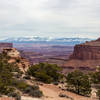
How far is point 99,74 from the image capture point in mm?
33781

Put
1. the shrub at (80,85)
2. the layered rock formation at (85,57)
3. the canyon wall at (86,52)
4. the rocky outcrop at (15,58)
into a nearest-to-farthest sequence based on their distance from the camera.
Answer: the shrub at (80,85) → the rocky outcrop at (15,58) → the layered rock formation at (85,57) → the canyon wall at (86,52)

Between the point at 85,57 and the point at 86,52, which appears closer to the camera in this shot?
the point at 85,57

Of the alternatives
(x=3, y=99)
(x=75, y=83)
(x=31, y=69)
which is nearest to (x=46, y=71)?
(x=31, y=69)

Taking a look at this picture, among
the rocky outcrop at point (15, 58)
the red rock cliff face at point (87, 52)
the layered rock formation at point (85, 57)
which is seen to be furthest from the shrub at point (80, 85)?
the red rock cliff face at point (87, 52)

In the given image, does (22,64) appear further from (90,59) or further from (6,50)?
(90,59)

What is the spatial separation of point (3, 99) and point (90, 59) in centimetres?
8686

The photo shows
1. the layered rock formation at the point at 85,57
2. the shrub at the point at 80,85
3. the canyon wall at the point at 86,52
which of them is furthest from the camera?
the canyon wall at the point at 86,52

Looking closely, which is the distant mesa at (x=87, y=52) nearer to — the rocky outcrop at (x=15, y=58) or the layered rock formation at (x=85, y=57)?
the layered rock formation at (x=85, y=57)

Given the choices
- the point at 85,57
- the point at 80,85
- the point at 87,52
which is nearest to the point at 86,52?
the point at 87,52

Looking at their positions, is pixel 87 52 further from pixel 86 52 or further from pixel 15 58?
pixel 15 58

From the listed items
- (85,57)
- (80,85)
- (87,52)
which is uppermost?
(87,52)

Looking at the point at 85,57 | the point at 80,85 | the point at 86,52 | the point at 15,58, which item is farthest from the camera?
the point at 86,52

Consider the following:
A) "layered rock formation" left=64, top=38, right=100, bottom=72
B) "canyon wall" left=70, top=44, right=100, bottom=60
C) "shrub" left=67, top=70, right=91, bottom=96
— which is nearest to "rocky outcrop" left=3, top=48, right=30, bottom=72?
"shrub" left=67, top=70, right=91, bottom=96

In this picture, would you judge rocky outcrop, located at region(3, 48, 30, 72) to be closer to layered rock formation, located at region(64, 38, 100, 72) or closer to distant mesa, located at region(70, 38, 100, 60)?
layered rock formation, located at region(64, 38, 100, 72)
